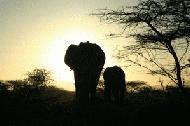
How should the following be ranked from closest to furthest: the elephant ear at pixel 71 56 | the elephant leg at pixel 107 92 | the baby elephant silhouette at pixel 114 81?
the elephant ear at pixel 71 56 → the elephant leg at pixel 107 92 → the baby elephant silhouette at pixel 114 81

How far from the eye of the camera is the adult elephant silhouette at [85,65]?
2056cm

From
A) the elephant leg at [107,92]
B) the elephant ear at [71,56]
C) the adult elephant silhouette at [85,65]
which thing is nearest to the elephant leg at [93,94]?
the adult elephant silhouette at [85,65]

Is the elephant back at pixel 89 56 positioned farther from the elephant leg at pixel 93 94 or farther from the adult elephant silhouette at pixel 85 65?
the elephant leg at pixel 93 94

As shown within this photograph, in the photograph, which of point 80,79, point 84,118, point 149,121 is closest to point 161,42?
point 149,121

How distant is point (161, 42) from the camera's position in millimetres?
13523

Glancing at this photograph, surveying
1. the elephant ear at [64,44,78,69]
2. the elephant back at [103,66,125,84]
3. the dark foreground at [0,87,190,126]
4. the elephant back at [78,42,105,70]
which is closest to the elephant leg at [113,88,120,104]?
the elephant back at [103,66,125,84]

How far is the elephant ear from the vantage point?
851 inches

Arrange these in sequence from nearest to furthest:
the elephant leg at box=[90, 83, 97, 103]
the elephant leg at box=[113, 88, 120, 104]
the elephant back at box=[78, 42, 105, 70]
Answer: the elephant leg at box=[90, 83, 97, 103], the elephant back at box=[78, 42, 105, 70], the elephant leg at box=[113, 88, 120, 104]

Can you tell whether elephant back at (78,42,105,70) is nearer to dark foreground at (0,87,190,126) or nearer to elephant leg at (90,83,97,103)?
elephant leg at (90,83,97,103)

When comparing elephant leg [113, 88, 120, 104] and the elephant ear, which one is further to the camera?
elephant leg [113, 88, 120, 104]

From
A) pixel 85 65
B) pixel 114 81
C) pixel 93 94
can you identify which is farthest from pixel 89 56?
pixel 114 81

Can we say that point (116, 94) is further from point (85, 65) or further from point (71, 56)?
point (71, 56)

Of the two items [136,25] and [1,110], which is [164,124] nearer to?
[136,25]

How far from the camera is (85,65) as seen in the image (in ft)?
70.1
